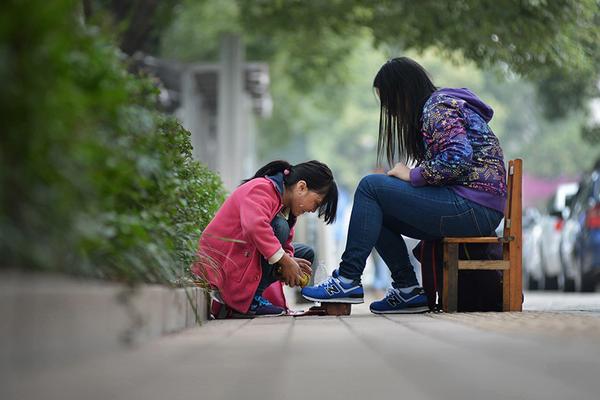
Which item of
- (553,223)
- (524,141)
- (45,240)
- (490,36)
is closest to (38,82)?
(45,240)

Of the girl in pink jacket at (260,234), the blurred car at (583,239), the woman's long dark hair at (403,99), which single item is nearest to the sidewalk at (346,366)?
the girl in pink jacket at (260,234)

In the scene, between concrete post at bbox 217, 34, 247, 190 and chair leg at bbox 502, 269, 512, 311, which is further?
Result: concrete post at bbox 217, 34, 247, 190

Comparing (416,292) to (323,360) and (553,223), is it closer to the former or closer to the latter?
(323,360)

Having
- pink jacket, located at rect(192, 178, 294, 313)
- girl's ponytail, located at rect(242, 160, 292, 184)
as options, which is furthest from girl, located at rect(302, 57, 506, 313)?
girl's ponytail, located at rect(242, 160, 292, 184)

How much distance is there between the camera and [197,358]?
411cm

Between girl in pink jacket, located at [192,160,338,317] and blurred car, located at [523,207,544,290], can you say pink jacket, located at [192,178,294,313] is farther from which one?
blurred car, located at [523,207,544,290]

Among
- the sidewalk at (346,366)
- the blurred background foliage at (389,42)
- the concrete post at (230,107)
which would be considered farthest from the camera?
the concrete post at (230,107)

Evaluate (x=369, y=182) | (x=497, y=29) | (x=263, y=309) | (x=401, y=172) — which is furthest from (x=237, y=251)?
(x=497, y=29)

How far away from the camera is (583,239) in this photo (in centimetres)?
1552

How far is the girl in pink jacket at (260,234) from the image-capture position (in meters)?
6.84

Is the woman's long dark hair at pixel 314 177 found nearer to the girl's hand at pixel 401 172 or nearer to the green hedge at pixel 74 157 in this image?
the girl's hand at pixel 401 172

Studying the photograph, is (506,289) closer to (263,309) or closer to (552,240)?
(263,309)

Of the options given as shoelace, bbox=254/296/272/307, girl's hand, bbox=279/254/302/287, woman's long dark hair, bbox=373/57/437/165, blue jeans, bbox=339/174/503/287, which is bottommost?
shoelace, bbox=254/296/272/307

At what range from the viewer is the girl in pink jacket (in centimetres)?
684
